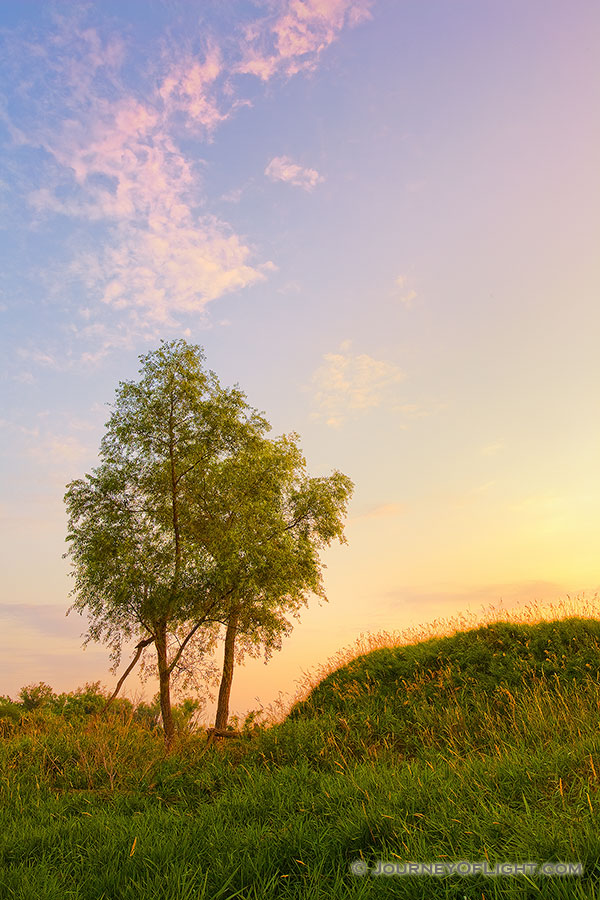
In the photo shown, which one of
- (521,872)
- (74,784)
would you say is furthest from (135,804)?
(521,872)

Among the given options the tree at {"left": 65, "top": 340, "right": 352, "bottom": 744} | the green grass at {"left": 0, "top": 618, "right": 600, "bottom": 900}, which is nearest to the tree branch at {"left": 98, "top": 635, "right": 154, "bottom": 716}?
the tree at {"left": 65, "top": 340, "right": 352, "bottom": 744}

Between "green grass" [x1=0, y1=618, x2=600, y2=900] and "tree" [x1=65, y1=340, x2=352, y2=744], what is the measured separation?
6.83 m

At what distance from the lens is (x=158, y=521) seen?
2130cm

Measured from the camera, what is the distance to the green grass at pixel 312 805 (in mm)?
4188

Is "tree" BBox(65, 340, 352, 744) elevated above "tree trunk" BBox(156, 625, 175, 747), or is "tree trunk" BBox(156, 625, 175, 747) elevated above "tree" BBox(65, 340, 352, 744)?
"tree" BBox(65, 340, 352, 744)

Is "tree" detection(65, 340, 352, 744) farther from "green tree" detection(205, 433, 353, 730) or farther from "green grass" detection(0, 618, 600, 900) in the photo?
"green grass" detection(0, 618, 600, 900)

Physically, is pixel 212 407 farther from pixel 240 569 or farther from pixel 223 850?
pixel 223 850

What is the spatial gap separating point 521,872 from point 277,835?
2.12m

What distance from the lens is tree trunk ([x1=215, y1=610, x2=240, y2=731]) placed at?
21016 mm

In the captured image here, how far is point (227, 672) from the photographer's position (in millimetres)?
21672

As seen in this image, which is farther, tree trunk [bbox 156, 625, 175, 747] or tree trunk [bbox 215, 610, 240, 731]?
tree trunk [bbox 215, 610, 240, 731]

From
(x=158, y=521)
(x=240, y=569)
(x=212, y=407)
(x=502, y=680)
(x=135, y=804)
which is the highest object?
(x=212, y=407)

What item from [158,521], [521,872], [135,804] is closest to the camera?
[521,872]

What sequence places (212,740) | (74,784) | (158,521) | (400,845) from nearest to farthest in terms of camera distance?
1. (400,845)
2. (74,784)
3. (212,740)
4. (158,521)
